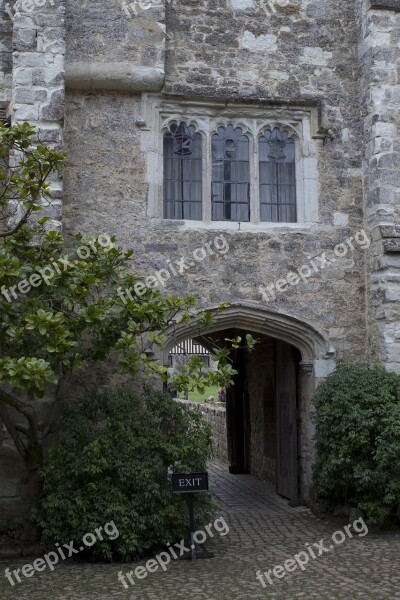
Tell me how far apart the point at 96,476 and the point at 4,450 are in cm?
134

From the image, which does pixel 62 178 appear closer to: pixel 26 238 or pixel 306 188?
pixel 26 238

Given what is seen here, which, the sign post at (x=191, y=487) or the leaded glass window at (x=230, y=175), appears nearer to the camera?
the sign post at (x=191, y=487)

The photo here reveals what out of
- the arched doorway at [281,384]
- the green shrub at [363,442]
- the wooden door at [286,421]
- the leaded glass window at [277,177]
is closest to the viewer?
the green shrub at [363,442]

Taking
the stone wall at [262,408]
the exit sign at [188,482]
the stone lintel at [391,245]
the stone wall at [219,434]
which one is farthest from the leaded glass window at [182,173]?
the stone wall at [219,434]

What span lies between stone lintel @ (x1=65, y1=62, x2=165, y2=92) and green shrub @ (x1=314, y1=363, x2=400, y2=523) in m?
4.01

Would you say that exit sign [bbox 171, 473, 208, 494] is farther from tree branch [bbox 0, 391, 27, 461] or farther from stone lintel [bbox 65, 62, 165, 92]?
stone lintel [bbox 65, 62, 165, 92]

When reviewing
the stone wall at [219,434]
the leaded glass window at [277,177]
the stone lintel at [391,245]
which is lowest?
the stone wall at [219,434]

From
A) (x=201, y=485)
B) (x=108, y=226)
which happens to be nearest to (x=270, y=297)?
(x=108, y=226)

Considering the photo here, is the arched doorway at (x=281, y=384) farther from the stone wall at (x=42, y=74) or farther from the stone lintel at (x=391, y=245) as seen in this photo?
the stone wall at (x=42, y=74)

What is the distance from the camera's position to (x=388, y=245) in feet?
27.3

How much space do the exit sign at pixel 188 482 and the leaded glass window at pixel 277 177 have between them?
3513 millimetres

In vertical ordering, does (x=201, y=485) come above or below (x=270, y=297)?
below

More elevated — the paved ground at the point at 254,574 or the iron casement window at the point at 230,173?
the iron casement window at the point at 230,173

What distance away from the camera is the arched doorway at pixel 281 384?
28.1 feet
